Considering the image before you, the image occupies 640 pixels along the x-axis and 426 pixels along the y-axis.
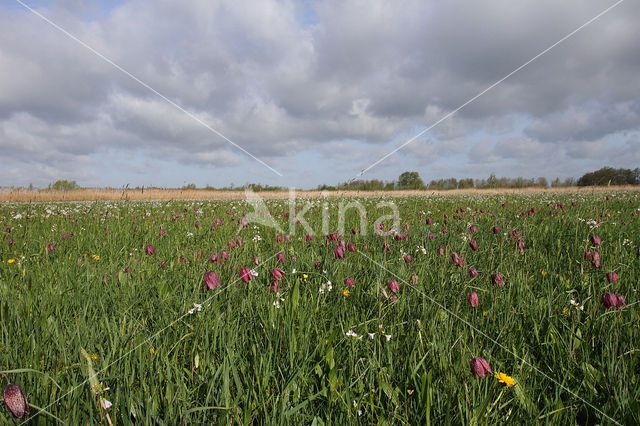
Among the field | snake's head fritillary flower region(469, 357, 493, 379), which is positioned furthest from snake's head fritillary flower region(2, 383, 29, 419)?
snake's head fritillary flower region(469, 357, 493, 379)

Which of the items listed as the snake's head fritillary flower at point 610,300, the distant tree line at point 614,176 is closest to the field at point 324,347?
the snake's head fritillary flower at point 610,300

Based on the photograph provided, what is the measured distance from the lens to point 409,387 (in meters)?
1.77

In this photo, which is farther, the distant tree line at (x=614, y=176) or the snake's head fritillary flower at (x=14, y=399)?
the distant tree line at (x=614, y=176)

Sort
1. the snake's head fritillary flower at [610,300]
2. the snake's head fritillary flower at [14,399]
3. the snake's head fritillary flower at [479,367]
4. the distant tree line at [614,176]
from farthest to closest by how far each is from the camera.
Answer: the distant tree line at [614,176] → the snake's head fritillary flower at [610,300] → the snake's head fritillary flower at [479,367] → the snake's head fritillary flower at [14,399]

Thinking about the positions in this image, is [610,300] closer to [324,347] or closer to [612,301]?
[612,301]

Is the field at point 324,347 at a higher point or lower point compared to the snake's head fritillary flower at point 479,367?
lower

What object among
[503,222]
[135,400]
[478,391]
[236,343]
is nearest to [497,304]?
[478,391]

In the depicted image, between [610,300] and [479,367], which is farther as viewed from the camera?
[610,300]

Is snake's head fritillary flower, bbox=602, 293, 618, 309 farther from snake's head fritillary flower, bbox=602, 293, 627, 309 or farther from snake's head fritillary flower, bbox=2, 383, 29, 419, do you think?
snake's head fritillary flower, bbox=2, 383, 29, 419

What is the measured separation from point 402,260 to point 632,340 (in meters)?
1.89


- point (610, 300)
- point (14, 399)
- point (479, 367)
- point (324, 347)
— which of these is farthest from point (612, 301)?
point (14, 399)

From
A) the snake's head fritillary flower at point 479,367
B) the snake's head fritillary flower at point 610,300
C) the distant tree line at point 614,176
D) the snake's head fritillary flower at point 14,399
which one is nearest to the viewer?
the snake's head fritillary flower at point 14,399

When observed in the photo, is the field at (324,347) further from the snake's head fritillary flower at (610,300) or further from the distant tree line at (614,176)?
the distant tree line at (614,176)

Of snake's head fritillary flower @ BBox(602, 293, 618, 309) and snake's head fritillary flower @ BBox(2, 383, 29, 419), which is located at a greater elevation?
snake's head fritillary flower @ BBox(602, 293, 618, 309)
